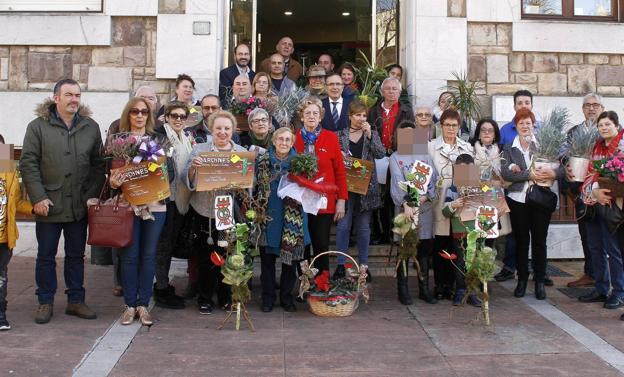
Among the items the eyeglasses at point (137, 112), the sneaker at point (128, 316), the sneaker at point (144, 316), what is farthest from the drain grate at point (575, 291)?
the eyeglasses at point (137, 112)

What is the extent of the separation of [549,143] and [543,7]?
373 centimetres

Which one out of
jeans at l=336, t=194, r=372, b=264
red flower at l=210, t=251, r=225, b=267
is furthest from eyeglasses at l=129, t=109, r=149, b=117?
jeans at l=336, t=194, r=372, b=264

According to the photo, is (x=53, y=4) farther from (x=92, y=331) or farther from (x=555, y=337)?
(x=555, y=337)

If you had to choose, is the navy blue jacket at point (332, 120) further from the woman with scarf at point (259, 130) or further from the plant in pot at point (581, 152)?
the plant in pot at point (581, 152)

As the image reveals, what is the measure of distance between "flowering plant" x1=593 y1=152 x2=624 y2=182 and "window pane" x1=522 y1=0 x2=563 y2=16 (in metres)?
3.86

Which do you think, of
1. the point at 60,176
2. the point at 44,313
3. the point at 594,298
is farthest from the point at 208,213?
the point at 594,298

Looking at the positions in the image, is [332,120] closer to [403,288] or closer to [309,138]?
[309,138]

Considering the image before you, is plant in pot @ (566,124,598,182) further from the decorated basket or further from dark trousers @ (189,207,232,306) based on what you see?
dark trousers @ (189,207,232,306)

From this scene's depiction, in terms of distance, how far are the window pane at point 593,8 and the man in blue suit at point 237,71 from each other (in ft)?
15.9

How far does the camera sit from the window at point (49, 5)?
9234 millimetres

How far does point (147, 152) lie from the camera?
223 inches

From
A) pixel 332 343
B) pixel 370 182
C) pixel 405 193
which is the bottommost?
pixel 332 343

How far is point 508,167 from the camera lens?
691 cm

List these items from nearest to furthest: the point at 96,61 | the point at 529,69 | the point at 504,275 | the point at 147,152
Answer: the point at 147,152, the point at 504,275, the point at 96,61, the point at 529,69
